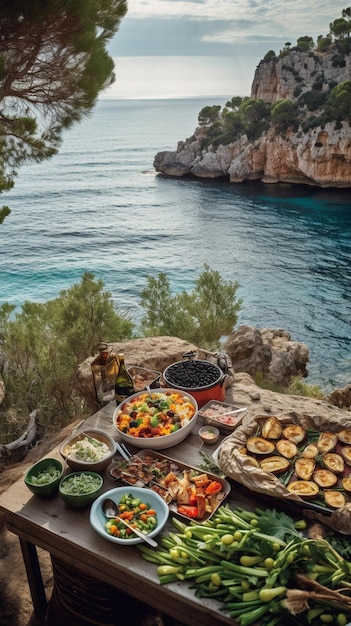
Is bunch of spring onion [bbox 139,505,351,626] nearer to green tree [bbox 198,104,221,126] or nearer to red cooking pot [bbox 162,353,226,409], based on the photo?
red cooking pot [bbox 162,353,226,409]

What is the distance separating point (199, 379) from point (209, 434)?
69cm

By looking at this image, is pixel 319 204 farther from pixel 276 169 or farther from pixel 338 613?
pixel 338 613

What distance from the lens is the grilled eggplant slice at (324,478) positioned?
3141mm

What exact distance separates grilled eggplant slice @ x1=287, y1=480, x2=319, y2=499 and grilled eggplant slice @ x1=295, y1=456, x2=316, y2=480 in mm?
59

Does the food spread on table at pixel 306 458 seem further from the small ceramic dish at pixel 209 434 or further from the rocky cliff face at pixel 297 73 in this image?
the rocky cliff face at pixel 297 73

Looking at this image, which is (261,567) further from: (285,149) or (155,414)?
(285,149)

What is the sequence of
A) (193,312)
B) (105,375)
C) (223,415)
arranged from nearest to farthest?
(223,415), (105,375), (193,312)

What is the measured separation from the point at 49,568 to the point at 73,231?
136ft

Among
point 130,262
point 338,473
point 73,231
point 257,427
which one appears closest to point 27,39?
point 257,427

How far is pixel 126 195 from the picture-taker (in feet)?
197

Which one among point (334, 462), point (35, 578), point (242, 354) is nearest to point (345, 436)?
point (334, 462)

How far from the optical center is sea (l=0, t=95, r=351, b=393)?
81.4ft

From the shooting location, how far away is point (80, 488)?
3.32 metres

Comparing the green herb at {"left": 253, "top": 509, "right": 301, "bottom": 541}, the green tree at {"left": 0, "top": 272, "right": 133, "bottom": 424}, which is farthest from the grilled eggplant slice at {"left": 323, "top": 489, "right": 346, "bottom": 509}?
the green tree at {"left": 0, "top": 272, "right": 133, "bottom": 424}
